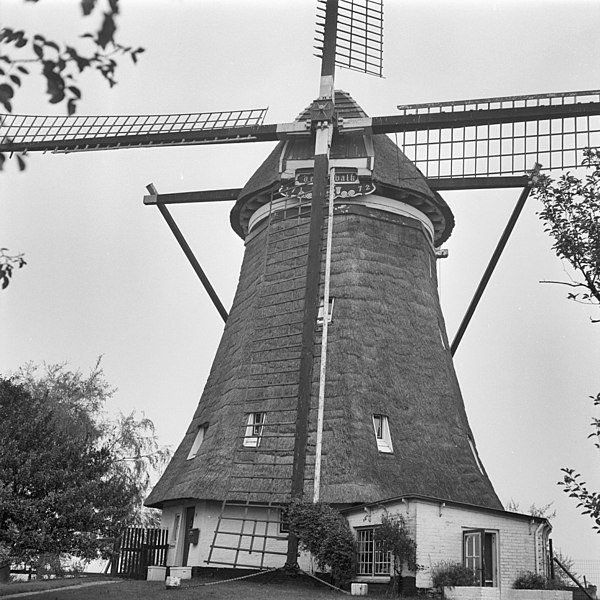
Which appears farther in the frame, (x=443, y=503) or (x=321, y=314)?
(x=321, y=314)

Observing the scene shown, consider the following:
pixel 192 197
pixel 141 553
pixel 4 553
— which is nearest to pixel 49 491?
pixel 4 553

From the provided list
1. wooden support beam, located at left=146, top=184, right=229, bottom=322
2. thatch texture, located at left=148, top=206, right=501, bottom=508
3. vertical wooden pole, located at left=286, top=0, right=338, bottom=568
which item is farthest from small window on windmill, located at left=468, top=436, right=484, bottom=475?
wooden support beam, located at left=146, top=184, right=229, bottom=322

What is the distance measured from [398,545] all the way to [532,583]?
94.5 inches

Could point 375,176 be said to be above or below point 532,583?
above

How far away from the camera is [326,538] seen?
1664cm

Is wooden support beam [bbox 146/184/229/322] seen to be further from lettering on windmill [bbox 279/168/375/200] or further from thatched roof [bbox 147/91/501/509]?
lettering on windmill [bbox 279/168/375/200]

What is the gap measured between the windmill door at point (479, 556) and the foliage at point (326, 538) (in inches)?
79.0

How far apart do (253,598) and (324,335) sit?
6204 millimetres

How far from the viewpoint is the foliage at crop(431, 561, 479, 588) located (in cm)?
1546

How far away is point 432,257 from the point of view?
23891mm

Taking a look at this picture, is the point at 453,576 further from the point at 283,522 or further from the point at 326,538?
the point at 283,522

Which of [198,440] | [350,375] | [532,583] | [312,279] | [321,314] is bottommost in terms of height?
[532,583]

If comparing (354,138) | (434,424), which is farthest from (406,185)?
(434,424)

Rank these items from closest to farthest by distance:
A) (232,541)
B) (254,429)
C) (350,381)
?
(232,541), (350,381), (254,429)
